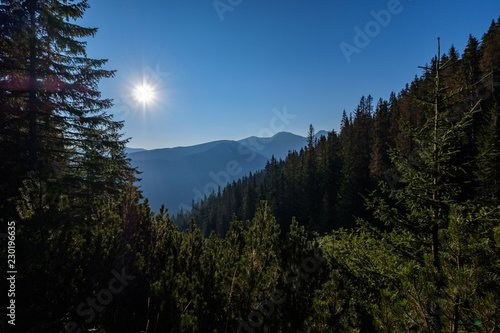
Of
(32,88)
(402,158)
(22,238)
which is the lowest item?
(22,238)

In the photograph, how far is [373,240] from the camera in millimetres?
5500

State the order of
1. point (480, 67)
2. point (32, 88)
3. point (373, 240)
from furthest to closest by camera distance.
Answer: point (480, 67), point (32, 88), point (373, 240)

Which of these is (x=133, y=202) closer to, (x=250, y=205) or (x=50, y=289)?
(x=50, y=289)

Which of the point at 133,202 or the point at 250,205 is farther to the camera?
the point at 250,205

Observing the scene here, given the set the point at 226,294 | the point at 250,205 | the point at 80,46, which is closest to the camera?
the point at 226,294

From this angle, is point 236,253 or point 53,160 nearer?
point 236,253

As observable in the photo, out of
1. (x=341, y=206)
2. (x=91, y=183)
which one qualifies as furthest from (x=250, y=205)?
(x=91, y=183)

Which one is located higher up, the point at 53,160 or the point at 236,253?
the point at 53,160

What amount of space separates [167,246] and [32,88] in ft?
30.4

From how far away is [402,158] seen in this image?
16.9 feet

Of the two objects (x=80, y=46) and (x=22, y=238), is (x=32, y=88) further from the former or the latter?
(x=22, y=238)

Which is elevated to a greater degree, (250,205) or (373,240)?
(373,240)

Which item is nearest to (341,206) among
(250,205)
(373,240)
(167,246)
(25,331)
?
Result: (250,205)

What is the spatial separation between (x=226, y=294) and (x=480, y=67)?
52.7m
